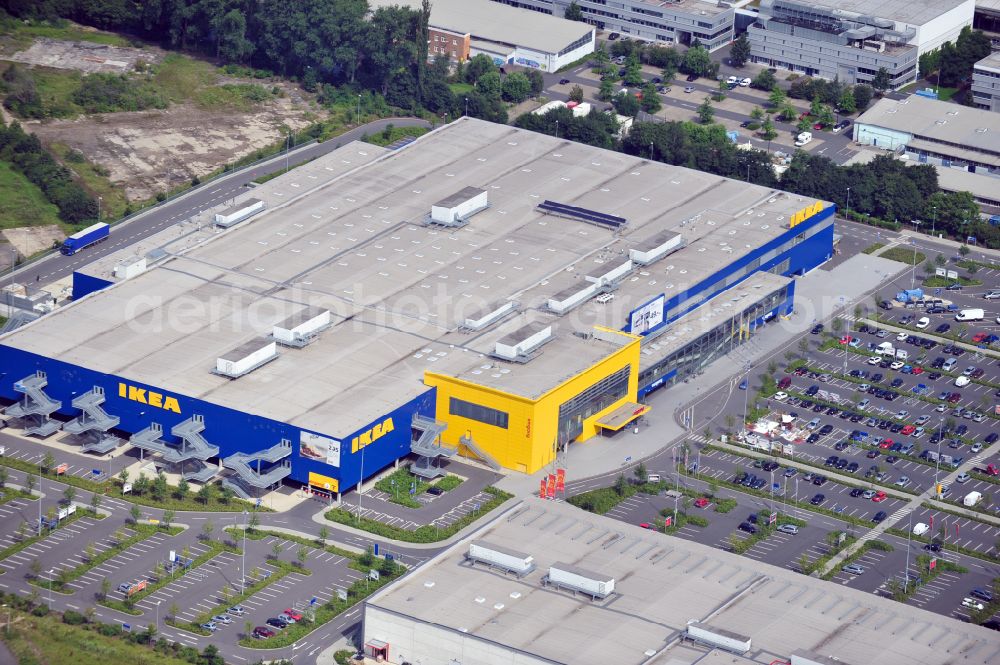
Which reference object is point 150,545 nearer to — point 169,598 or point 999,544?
point 169,598

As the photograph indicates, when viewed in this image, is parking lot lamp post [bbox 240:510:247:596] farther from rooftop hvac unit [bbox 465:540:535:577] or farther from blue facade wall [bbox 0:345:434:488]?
rooftop hvac unit [bbox 465:540:535:577]

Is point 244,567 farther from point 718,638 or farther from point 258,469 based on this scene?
point 718,638

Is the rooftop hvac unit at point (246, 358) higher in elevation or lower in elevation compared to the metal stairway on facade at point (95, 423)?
higher

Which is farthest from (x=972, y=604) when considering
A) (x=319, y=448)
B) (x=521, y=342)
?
(x=319, y=448)

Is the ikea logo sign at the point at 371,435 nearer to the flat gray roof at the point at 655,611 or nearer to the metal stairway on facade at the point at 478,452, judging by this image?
the metal stairway on facade at the point at 478,452

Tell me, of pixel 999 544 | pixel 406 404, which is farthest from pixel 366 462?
pixel 999 544

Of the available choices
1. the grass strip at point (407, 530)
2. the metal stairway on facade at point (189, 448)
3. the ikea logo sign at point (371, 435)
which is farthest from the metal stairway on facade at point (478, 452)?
the metal stairway on facade at point (189, 448)
